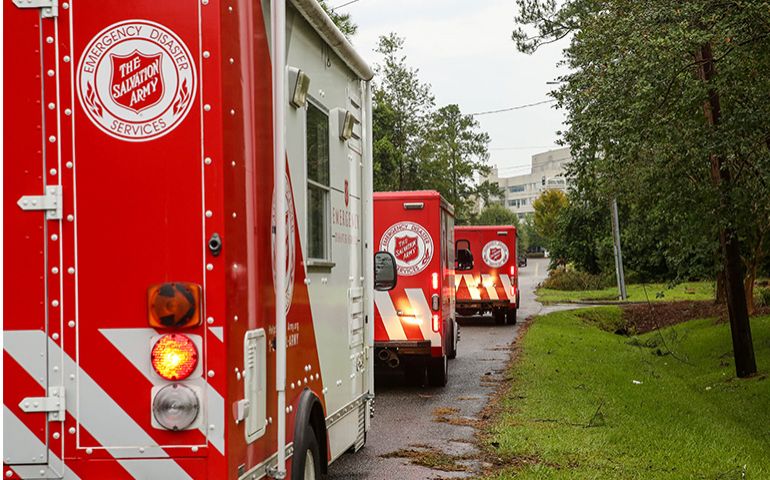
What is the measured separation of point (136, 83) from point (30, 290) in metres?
0.99

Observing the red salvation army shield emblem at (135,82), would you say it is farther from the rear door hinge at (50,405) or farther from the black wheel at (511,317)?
the black wheel at (511,317)

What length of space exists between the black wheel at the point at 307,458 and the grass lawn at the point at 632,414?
106 inches

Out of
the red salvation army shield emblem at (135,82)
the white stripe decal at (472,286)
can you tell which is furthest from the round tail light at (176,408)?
the white stripe decal at (472,286)

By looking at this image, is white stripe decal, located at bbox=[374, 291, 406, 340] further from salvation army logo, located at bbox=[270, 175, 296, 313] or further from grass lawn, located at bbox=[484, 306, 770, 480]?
salvation army logo, located at bbox=[270, 175, 296, 313]

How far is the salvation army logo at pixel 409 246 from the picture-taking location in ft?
46.6

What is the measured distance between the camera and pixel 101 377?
4.20m

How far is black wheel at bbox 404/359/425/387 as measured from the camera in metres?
14.8

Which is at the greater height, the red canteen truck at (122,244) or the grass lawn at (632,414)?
the red canteen truck at (122,244)

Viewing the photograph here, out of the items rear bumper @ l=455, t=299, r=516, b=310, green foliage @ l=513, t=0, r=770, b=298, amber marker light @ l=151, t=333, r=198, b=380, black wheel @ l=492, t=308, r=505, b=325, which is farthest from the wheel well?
black wheel @ l=492, t=308, r=505, b=325

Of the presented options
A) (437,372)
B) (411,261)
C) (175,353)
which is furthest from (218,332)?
(437,372)

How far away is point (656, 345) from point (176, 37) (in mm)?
19444

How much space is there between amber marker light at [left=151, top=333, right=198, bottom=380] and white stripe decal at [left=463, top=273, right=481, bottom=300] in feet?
76.5

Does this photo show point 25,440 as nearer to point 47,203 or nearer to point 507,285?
point 47,203

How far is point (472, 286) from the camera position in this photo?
89.9 feet
